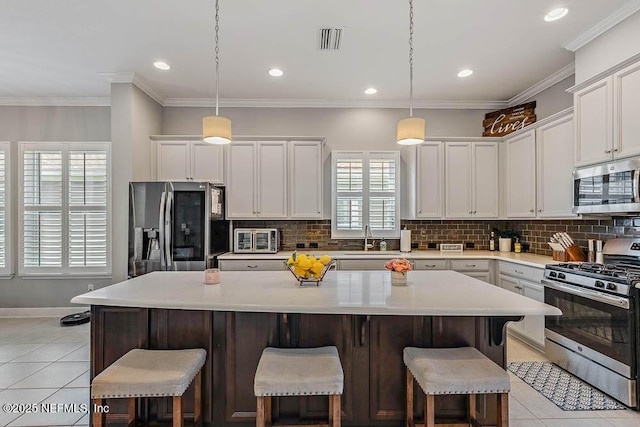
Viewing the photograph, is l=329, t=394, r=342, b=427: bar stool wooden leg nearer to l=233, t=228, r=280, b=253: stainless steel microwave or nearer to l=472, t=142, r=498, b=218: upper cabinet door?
l=233, t=228, r=280, b=253: stainless steel microwave

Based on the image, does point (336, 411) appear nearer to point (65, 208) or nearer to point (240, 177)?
point (240, 177)

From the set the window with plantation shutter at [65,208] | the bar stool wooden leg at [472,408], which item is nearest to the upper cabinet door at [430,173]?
the bar stool wooden leg at [472,408]

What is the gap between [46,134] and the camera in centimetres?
476

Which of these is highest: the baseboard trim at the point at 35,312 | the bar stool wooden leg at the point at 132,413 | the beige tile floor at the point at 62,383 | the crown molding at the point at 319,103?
the crown molding at the point at 319,103

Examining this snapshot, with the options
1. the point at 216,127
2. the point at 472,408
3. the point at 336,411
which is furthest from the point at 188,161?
the point at 472,408

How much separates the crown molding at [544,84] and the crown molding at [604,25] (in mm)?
470

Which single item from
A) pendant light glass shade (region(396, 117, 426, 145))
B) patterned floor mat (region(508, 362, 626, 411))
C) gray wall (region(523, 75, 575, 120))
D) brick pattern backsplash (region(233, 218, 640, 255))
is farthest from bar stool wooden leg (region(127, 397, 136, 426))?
gray wall (region(523, 75, 575, 120))

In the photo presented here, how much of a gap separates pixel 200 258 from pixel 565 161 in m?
4.00

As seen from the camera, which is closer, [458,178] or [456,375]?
[456,375]

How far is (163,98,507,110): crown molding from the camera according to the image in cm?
474

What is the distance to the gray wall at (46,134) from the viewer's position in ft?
15.4

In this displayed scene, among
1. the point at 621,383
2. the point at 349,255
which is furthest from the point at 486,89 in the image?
the point at 621,383

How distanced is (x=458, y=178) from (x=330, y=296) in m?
3.20

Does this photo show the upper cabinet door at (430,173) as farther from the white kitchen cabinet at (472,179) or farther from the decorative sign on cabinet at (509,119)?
the decorative sign on cabinet at (509,119)
